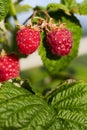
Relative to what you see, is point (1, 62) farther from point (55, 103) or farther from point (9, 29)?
point (55, 103)

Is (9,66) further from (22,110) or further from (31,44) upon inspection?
(22,110)

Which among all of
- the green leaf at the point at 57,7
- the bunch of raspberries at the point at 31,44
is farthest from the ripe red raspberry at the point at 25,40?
the green leaf at the point at 57,7

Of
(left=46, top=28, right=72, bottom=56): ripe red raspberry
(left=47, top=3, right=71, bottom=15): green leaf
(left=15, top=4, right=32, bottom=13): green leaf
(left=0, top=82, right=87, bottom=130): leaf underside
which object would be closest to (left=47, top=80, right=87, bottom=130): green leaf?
(left=0, top=82, right=87, bottom=130): leaf underside

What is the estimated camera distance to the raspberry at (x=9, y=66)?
191 cm

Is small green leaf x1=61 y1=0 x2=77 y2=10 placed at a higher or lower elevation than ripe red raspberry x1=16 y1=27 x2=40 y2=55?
higher

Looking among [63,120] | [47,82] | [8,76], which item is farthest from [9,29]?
[47,82]

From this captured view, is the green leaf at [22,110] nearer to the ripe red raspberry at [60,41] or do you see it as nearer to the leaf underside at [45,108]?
the leaf underside at [45,108]

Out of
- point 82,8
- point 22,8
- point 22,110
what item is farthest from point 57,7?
point 22,110

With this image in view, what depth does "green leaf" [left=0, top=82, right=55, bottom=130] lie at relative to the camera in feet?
4.64

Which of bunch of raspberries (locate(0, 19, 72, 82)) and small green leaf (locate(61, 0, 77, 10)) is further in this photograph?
small green leaf (locate(61, 0, 77, 10))

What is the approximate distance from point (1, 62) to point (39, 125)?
56cm

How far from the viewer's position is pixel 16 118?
1432mm

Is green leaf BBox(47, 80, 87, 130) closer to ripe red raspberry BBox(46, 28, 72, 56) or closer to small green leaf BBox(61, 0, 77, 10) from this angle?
ripe red raspberry BBox(46, 28, 72, 56)

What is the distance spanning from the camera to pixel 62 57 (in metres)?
2.10
